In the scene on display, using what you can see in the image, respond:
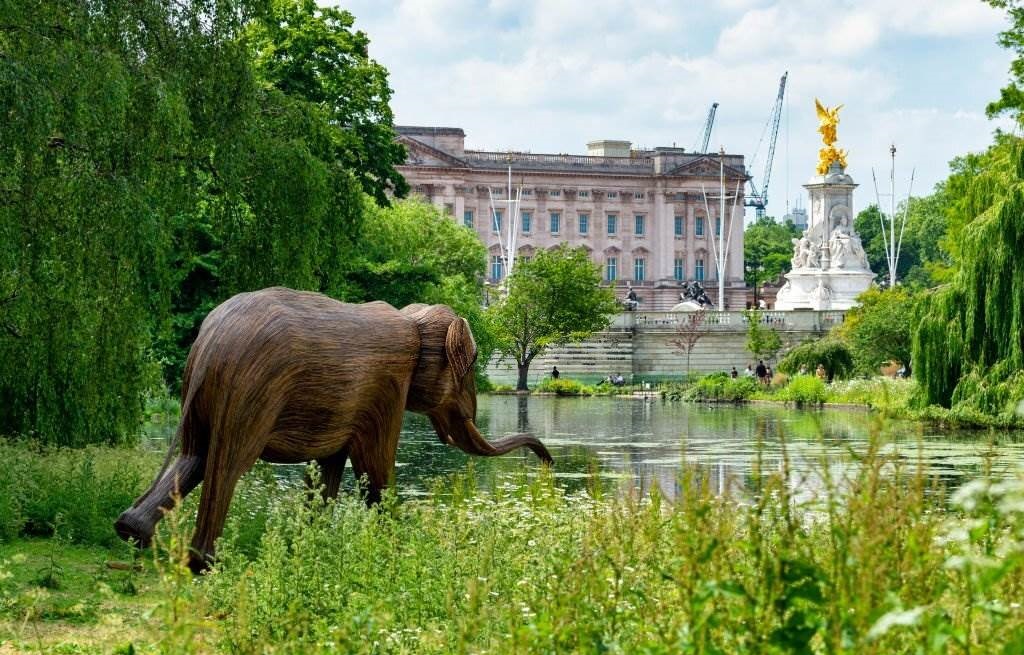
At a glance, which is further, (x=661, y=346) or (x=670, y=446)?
(x=661, y=346)

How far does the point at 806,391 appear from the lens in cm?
4350

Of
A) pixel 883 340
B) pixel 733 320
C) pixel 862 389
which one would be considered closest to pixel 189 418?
pixel 862 389

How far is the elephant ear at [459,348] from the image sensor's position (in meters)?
9.72

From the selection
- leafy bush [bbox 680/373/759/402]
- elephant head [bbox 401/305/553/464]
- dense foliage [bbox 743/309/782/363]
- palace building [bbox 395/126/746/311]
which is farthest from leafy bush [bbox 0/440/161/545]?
palace building [bbox 395/126/746/311]

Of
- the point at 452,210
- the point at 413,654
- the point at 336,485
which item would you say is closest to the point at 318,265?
the point at 336,485

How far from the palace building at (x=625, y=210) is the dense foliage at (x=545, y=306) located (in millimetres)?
41441

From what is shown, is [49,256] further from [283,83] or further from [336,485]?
[283,83]

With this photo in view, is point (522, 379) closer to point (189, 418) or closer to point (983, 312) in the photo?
point (983, 312)

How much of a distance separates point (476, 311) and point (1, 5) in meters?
33.4

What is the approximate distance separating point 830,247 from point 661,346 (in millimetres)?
9112

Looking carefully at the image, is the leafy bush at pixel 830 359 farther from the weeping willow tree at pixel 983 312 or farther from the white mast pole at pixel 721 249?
the white mast pole at pixel 721 249

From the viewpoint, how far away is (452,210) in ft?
334

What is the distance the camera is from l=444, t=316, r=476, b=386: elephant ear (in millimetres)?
9719

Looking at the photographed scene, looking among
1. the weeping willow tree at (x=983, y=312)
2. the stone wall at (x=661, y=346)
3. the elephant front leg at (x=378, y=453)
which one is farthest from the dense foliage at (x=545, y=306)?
the elephant front leg at (x=378, y=453)
